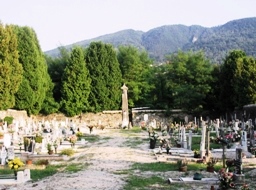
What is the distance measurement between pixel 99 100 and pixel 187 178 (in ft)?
120

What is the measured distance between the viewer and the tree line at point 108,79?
4268cm

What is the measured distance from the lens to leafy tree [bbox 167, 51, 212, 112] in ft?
152

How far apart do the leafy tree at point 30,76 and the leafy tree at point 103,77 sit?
6.15 metres

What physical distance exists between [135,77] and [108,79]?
4136mm

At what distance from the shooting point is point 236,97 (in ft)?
143

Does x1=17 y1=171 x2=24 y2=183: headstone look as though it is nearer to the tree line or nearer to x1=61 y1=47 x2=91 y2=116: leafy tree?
the tree line

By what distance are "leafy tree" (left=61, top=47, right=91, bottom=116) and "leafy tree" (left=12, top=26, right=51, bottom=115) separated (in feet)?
8.89

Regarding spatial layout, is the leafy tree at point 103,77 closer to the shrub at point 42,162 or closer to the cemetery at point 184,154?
the cemetery at point 184,154

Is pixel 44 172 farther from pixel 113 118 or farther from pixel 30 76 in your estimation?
pixel 113 118

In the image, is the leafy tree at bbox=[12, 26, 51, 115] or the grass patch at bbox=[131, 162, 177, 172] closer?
the grass patch at bbox=[131, 162, 177, 172]

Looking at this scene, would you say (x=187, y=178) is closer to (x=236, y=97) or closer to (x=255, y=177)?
(x=255, y=177)

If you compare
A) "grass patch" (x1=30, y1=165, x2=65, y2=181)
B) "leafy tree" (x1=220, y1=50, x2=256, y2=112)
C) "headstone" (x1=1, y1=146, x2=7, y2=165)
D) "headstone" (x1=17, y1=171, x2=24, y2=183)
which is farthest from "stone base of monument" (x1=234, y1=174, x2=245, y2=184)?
"leafy tree" (x1=220, y1=50, x2=256, y2=112)

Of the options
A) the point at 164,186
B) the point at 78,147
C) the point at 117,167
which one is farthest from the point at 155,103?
the point at 164,186

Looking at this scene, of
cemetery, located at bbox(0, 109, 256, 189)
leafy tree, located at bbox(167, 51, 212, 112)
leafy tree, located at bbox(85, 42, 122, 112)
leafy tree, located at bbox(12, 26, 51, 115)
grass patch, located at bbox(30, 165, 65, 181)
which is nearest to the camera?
cemetery, located at bbox(0, 109, 256, 189)
